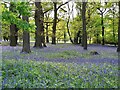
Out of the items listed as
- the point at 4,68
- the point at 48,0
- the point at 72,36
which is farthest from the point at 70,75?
the point at 72,36

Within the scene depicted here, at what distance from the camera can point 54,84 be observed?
4.84 meters

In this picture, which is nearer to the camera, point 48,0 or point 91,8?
point 48,0

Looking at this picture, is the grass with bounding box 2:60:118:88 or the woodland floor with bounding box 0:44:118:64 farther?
the woodland floor with bounding box 0:44:118:64

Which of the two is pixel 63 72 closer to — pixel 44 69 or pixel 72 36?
pixel 44 69

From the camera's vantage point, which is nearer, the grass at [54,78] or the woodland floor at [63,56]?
the grass at [54,78]

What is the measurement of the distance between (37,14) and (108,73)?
441 inches

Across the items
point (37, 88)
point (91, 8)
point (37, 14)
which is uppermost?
point (91, 8)

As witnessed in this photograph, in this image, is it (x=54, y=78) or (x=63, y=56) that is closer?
(x=54, y=78)

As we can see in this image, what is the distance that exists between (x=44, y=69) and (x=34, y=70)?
0.45 metres

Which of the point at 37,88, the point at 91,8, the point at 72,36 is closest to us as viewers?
the point at 37,88

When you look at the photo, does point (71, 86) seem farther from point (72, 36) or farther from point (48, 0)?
point (72, 36)

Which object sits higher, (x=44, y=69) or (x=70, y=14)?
(x=70, y=14)

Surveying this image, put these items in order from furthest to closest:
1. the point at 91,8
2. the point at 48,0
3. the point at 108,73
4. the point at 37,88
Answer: the point at 91,8 → the point at 48,0 → the point at 108,73 → the point at 37,88

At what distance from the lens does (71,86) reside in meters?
4.79
